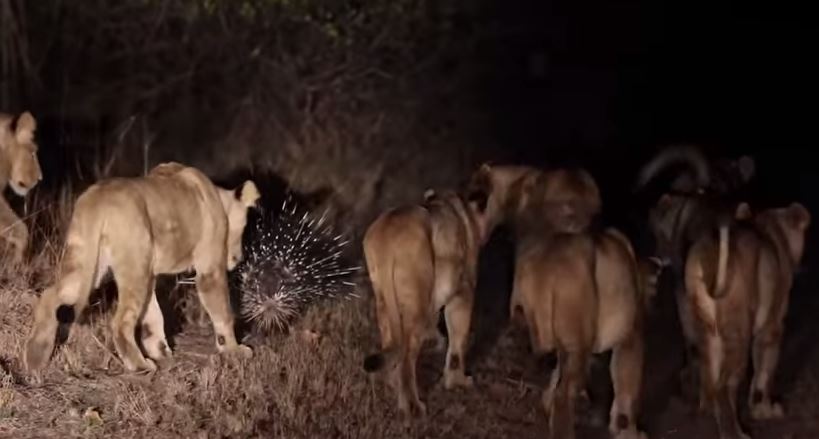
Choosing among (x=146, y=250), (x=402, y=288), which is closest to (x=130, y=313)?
(x=146, y=250)

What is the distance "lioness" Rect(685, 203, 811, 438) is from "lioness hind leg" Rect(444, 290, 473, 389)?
129cm

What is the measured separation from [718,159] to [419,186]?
15.1ft

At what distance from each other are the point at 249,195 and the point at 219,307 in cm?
64

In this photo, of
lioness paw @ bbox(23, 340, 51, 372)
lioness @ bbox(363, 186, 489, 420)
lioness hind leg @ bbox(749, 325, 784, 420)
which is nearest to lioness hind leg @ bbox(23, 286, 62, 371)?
lioness paw @ bbox(23, 340, 51, 372)

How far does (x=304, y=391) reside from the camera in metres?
7.92

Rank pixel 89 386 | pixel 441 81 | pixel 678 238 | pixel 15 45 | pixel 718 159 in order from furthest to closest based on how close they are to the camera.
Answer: pixel 441 81 → pixel 15 45 → pixel 718 159 → pixel 678 238 → pixel 89 386

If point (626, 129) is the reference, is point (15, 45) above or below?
above

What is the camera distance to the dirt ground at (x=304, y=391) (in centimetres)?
726

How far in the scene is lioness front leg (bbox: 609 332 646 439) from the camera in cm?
762

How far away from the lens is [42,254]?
956cm

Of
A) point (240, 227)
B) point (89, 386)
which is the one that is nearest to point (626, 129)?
point (240, 227)

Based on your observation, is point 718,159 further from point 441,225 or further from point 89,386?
point 89,386

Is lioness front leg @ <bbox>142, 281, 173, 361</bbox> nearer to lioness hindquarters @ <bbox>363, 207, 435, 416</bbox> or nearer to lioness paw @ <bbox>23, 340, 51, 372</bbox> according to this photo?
lioness paw @ <bbox>23, 340, 51, 372</bbox>

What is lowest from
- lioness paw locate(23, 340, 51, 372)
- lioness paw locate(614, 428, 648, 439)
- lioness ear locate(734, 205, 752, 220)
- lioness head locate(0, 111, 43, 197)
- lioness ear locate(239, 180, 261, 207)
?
lioness paw locate(614, 428, 648, 439)
